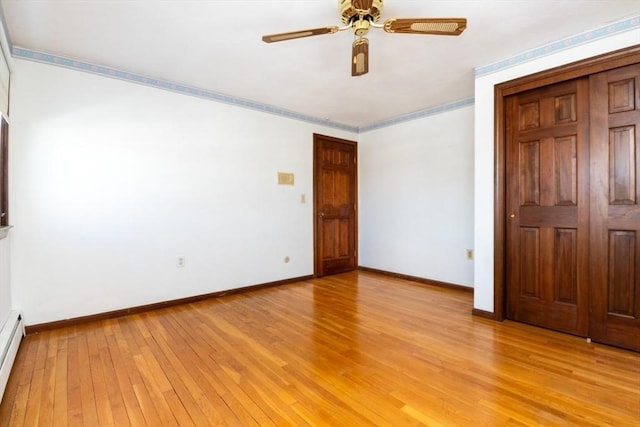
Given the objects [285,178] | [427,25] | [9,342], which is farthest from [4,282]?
[427,25]

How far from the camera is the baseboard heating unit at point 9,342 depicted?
1.80m

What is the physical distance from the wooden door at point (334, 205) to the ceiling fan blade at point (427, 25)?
290cm

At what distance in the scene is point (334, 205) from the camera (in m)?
4.91

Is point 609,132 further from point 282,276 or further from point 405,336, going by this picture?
point 282,276

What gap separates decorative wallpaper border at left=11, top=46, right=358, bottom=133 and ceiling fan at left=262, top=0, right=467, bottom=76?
1920mm

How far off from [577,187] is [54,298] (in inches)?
182

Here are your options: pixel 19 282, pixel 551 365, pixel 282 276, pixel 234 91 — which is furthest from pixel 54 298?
pixel 551 365

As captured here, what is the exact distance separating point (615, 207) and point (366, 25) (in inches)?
91.1

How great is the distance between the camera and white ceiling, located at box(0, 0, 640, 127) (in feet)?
6.65

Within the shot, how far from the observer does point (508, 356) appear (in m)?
2.17

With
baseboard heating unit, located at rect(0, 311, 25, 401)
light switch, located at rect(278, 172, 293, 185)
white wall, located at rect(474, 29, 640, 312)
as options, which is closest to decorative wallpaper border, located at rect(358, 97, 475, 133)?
white wall, located at rect(474, 29, 640, 312)

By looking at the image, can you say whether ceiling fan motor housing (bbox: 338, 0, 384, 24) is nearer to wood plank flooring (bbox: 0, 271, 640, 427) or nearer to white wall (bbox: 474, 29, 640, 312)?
white wall (bbox: 474, 29, 640, 312)

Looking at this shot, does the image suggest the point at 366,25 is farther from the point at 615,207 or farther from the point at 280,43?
the point at 615,207

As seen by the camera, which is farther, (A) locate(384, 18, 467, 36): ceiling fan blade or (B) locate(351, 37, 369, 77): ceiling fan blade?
(B) locate(351, 37, 369, 77): ceiling fan blade
